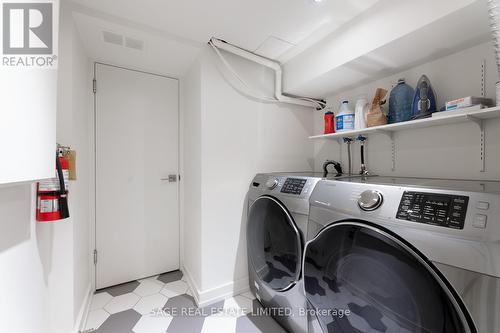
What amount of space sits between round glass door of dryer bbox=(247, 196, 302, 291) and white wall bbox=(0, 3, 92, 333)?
1213mm

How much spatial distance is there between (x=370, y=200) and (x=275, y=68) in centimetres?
155

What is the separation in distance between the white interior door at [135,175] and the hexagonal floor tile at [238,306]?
2.72ft

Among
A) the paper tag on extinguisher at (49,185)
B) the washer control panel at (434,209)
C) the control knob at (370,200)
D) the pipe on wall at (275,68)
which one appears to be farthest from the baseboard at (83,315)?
the pipe on wall at (275,68)

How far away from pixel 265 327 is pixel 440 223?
1.35 meters

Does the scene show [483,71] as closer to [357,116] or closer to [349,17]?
[357,116]

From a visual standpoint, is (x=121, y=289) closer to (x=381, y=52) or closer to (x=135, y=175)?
(x=135, y=175)

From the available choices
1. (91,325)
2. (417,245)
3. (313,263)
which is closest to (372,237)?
(417,245)

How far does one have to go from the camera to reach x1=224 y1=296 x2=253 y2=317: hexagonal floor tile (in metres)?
1.62

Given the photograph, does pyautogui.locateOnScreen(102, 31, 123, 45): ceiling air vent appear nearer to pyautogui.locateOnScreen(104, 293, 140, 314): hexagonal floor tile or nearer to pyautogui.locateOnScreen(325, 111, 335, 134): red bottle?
pyautogui.locateOnScreen(325, 111, 335, 134): red bottle

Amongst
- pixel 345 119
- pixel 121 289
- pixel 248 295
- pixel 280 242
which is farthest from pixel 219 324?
pixel 345 119

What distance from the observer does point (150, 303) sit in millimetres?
1715

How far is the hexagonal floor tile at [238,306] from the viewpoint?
1.62 meters

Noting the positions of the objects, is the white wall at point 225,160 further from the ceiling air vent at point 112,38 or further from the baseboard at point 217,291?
the ceiling air vent at point 112,38

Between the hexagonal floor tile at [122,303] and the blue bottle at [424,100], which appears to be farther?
the hexagonal floor tile at [122,303]
